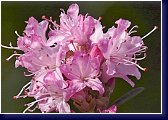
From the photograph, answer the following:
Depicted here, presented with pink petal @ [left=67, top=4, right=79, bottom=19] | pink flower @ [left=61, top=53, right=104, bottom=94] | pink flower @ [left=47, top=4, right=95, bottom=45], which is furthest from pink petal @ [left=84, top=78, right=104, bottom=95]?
pink petal @ [left=67, top=4, right=79, bottom=19]

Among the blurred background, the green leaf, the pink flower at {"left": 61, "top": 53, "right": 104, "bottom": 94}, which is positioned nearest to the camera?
the pink flower at {"left": 61, "top": 53, "right": 104, "bottom": 94}

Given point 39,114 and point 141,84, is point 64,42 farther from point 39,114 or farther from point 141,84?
point 141,84

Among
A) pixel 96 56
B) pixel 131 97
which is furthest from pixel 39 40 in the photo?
pixel 131 97

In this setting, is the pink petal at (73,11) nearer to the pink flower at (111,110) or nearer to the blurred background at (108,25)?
the blurred background at (108,25)

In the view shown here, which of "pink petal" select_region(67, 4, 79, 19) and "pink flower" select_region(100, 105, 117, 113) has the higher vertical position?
"pink petal" select_region(67, 4, 79, 19)

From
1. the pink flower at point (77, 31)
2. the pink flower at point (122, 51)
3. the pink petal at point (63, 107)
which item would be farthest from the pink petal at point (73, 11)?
the pink petal at point (63, 107)

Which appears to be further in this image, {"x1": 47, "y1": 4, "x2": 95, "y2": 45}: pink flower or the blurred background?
the blurred background

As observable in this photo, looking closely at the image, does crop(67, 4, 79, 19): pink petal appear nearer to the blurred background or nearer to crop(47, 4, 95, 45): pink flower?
crop(47, 4, 95, 45): pink flower

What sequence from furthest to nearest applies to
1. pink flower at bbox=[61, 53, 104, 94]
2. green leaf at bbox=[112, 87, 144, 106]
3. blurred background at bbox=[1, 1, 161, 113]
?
blurred background at bbox=[1, 1, 161, 113] < green leaf at bbox=[112, 87, 144, 106] < pink flower at bbox=[61, 53, 104, 94]

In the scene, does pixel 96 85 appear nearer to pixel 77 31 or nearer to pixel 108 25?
pixel 77 31
